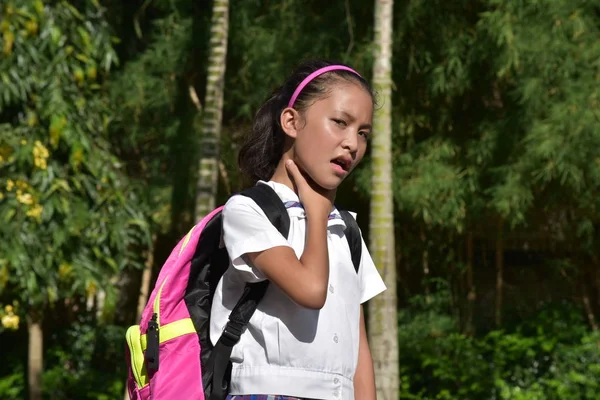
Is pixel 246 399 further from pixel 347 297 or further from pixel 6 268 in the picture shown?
pixel 6 268

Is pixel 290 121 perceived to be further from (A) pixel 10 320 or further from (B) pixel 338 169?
(A) pixel 10 320

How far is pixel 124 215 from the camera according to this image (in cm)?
848

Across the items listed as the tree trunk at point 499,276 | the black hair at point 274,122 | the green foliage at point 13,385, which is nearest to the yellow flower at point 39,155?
the green foliage at point 13,385

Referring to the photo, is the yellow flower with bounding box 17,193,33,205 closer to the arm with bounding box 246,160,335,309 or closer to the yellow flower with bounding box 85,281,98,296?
the yellow flower with bounding box 85,281,98,296

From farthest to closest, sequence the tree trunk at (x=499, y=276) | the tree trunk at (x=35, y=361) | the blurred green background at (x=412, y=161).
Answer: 1. the tree trunk at (x=35, y=361)
2. the tree trunk at (x=499, y=276)
3. the blurred green background at (x=412, y=161)

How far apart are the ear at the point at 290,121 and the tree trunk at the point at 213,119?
16.1ft

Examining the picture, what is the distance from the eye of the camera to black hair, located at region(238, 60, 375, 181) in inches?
84.7

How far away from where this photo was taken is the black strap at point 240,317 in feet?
6.47

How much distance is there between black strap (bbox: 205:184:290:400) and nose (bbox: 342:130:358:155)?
0.60 feet

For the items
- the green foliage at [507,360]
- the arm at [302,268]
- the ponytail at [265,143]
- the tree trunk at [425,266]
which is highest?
the tree trunk at [425,266]

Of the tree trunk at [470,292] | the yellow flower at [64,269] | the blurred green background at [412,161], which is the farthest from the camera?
the tree trunk at [470,292]

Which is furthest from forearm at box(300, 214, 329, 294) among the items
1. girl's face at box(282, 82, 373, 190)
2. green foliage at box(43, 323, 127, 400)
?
green foliage at box(43, 323, 127, 400)

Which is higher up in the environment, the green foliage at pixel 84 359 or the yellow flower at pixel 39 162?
the yellow flower at pixel 39 162

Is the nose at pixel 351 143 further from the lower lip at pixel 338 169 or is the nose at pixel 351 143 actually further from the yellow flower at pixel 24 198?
the yellow flower at pixel 24 198
